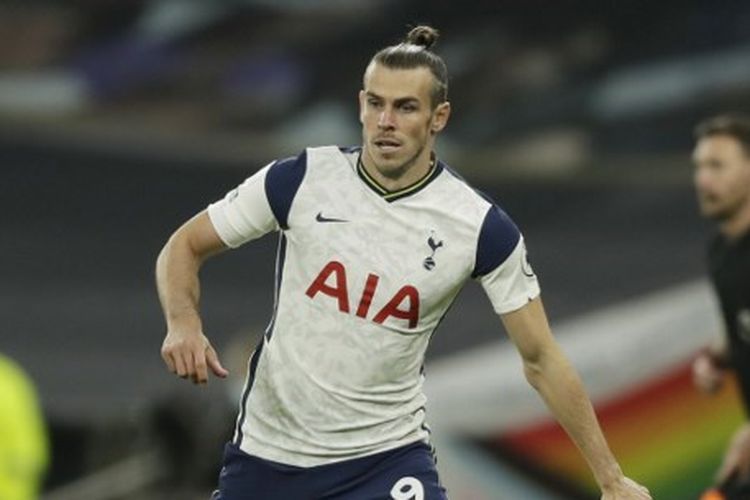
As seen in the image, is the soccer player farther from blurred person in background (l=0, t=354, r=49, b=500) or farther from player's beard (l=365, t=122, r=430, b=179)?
blurred person in background (l=0, t=354, r=49, b=500)

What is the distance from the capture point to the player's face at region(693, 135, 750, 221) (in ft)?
26.8

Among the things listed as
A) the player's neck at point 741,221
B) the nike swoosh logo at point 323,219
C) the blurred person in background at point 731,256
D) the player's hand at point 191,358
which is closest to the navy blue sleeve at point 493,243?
the nike swoosh logo at point 323,219

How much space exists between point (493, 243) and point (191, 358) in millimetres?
928

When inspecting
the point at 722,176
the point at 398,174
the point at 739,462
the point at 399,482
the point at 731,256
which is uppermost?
the point at 398,174

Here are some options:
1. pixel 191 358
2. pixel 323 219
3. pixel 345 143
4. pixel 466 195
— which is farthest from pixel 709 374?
pixel 345 143

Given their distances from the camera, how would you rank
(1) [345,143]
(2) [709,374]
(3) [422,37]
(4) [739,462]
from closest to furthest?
(3) [422,37] < (4) [739,462] < (2) [709,374] < (1) [345,143]

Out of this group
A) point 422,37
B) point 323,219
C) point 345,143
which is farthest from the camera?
point 345,143

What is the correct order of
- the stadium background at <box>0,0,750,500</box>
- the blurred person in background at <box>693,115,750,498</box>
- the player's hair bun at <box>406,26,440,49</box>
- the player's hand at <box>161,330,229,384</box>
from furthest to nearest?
the stadium background at <box>0,0,750,500</box>, the blurred person in background at <box>693,115,750,498</box>, the player's hair bun at <box>406,26,440,49</box>, the player's hand at <box>161,330,229,384</box>

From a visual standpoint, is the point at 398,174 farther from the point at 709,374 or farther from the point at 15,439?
the point at 709,374

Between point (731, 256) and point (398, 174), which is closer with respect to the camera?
point (398, 174)

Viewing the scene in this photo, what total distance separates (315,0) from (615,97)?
7.71 ft

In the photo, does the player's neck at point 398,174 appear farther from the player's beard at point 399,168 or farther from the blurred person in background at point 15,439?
the blurred person in background at point 15,439

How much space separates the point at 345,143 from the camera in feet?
50.9

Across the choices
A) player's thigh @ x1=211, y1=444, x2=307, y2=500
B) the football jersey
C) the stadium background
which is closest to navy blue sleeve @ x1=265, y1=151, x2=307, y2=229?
the football jersey
